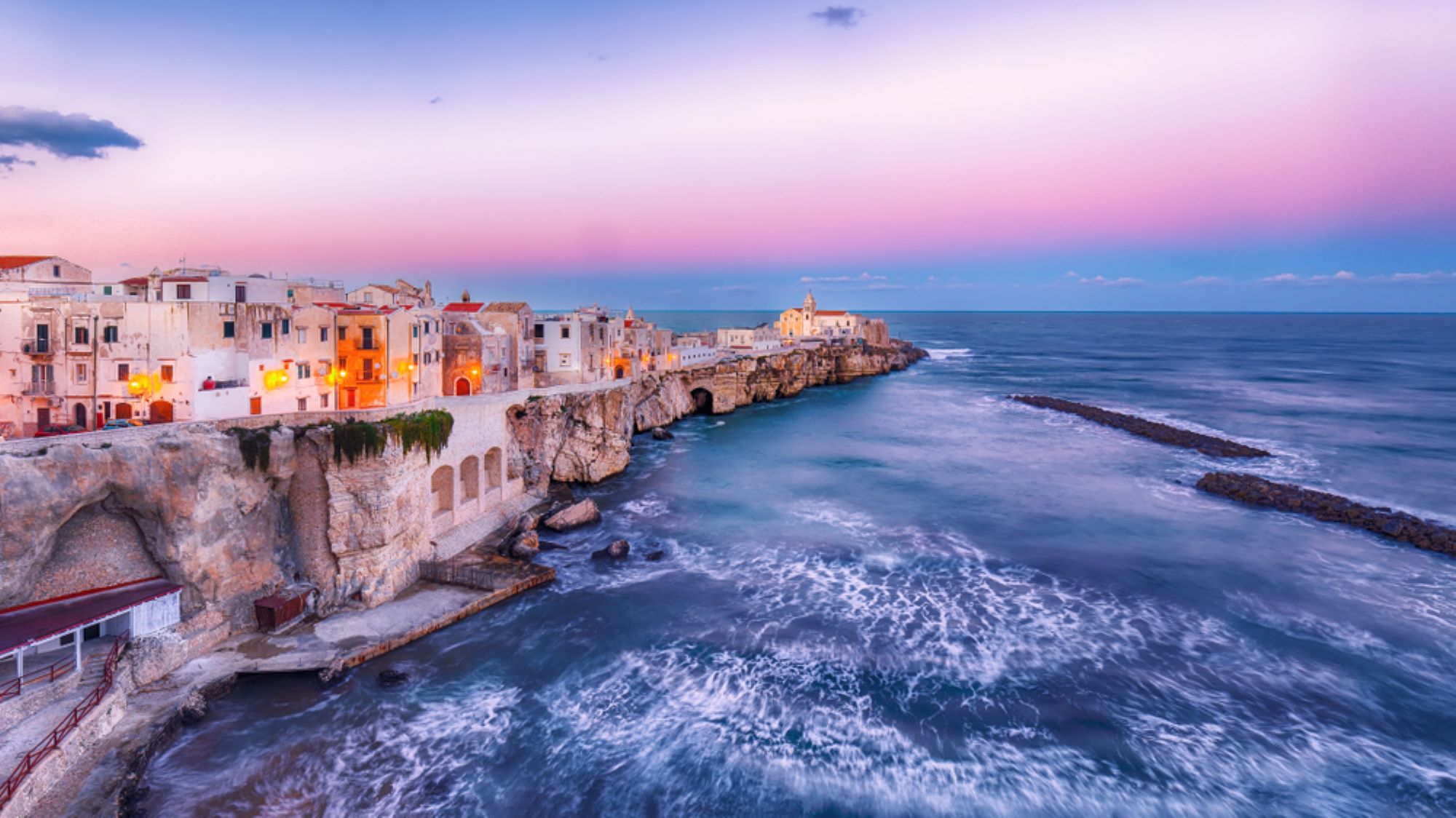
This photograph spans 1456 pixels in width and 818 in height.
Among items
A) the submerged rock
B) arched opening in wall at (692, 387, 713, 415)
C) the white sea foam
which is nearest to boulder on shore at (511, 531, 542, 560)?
the submerged rock

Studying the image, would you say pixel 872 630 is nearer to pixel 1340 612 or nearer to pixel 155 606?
pixel 1340 612

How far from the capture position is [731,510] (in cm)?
3738

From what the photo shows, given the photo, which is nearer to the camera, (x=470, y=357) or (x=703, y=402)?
(x=470, y=357)

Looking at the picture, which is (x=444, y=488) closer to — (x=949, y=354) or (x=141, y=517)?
(x=141, y=517)

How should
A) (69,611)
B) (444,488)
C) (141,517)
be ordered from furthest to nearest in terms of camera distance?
(444,488), (141,517), (69,611)

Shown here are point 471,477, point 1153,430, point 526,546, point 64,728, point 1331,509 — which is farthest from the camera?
point 1153,430

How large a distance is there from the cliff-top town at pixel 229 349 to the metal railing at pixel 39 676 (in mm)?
8972

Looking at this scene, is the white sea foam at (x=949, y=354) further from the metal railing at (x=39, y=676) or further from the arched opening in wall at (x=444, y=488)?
the metal railing at (x=39, y=676)

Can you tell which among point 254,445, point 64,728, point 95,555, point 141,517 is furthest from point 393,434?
point 64,728

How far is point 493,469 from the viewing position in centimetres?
3388

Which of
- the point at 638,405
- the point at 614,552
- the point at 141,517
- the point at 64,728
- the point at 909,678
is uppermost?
the point at 638,405

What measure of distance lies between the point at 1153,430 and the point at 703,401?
137ft

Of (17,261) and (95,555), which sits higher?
(17,261)

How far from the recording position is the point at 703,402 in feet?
242
